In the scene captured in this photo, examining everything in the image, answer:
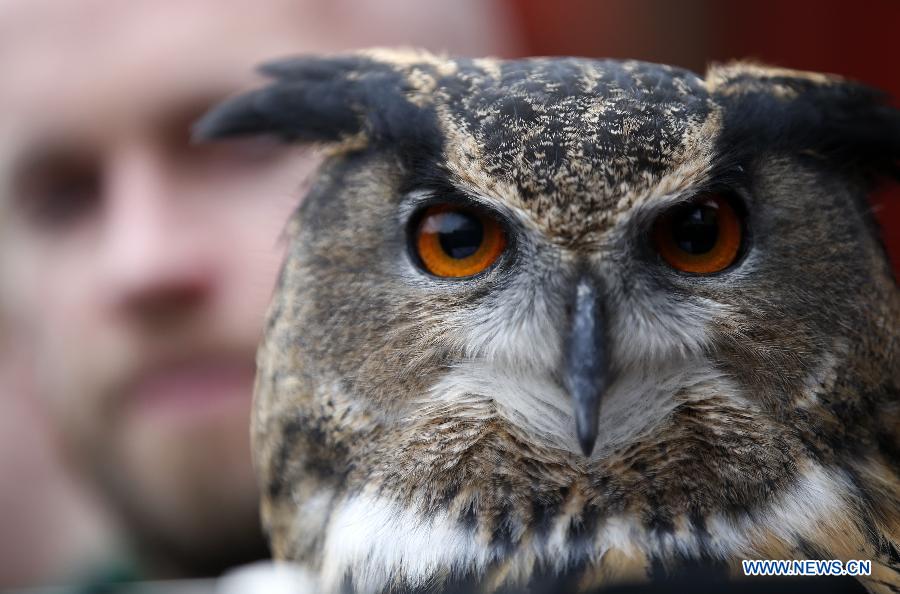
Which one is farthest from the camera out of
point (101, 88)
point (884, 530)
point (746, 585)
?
point (101, 88)

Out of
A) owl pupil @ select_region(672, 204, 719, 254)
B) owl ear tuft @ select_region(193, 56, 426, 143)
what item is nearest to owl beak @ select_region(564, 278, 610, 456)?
owl pupil @ select_region(672, 204, 719, 254)

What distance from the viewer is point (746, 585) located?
29.4 inches

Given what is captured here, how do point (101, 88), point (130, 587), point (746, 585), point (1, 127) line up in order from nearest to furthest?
point (746, 585) < point (101, 88) < point (1, 127) < point (130, 587)

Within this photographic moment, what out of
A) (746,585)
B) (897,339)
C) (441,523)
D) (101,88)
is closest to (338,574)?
(441,523)

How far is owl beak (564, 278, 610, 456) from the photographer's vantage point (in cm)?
72

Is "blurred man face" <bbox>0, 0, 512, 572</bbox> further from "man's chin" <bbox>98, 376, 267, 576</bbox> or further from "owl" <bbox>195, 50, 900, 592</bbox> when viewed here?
"owl" <bbox>195, 50, 900, 592</bbox>

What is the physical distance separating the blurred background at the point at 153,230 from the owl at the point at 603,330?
520 millimetres

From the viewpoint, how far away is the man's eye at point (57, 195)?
154 centimetres

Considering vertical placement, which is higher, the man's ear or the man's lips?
the man's ear

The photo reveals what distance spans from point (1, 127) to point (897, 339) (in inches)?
58.1

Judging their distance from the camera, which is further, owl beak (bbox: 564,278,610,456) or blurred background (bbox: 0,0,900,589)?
blurred background (bbox: 0,0,900,589)

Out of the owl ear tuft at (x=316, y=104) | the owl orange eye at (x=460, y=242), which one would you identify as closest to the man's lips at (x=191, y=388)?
the owl ear tuft at (x=316, y=104)

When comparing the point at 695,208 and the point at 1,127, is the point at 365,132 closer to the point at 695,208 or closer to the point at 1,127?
the point at 695,208

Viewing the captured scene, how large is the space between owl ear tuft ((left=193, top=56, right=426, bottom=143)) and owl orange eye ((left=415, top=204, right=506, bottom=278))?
0.12 m
